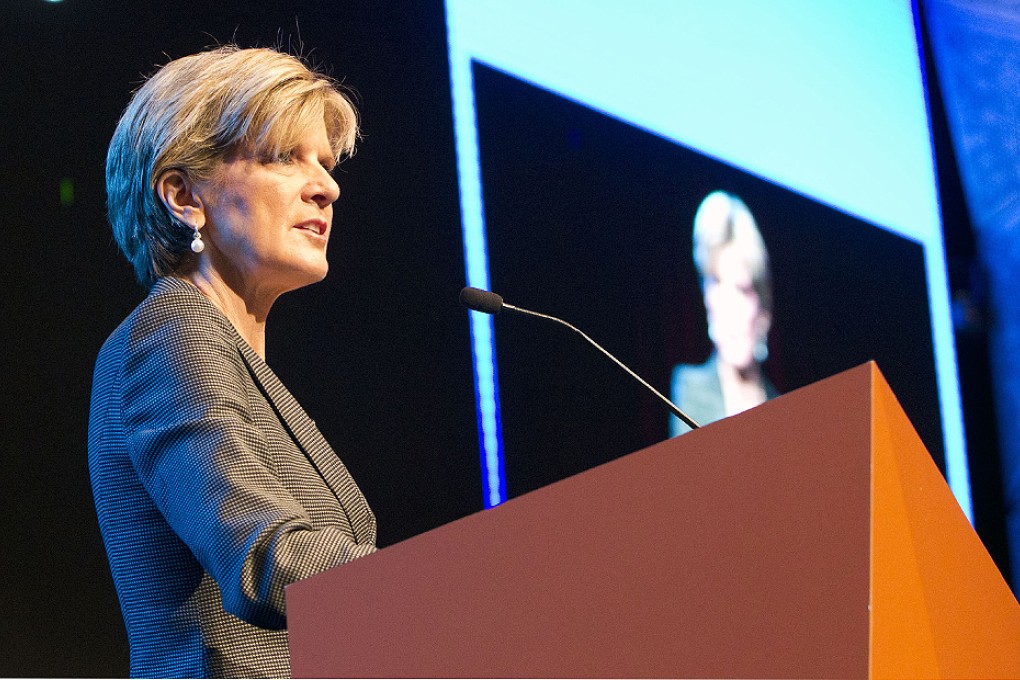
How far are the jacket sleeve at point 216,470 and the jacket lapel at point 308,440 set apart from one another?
36mm

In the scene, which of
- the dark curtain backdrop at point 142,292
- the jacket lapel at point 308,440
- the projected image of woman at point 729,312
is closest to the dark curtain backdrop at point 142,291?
the dark curtain backdrop at point 142,292

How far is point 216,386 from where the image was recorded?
126 cm

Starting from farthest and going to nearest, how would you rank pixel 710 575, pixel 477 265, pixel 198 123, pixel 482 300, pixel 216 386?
pixel 477 265
pixel 482 300
pixel 198 123
pixel 216 386
pixel 710 575

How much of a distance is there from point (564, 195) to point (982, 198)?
2112 mm

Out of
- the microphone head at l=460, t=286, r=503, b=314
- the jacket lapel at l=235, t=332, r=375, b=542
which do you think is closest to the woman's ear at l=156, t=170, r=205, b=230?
the jacket lapel at l=235, t=332, r=375, b=542

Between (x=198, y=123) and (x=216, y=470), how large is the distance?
0.71m

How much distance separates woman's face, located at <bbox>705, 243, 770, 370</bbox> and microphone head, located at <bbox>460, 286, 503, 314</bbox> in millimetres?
1688

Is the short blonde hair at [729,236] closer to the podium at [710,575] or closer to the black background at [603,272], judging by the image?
the black background at [603,272]

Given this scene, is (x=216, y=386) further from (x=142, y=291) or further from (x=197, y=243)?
(x=142, y=291)

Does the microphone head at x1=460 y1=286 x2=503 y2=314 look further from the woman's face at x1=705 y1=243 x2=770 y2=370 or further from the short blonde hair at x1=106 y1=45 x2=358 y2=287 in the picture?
the woman's face at x1=705 y1=243 x2=770 y2=370

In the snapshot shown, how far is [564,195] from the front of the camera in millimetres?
3324

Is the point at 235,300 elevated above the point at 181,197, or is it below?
below

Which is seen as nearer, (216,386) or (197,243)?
(216,386)

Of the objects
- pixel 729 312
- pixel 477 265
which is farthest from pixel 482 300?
pixel 729 312
